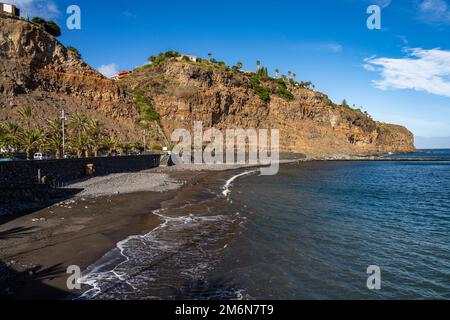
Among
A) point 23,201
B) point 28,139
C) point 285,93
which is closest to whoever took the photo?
point 23,201

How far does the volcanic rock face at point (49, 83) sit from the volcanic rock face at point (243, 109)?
19747mm

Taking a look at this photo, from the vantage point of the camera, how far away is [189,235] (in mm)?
16766

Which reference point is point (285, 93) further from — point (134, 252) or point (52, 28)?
point (134, 252)

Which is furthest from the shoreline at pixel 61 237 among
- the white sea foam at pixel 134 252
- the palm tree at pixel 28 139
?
the palm tree at pixel 28 139

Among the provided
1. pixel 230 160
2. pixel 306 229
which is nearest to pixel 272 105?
pixel 230 160

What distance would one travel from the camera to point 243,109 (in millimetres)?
118188

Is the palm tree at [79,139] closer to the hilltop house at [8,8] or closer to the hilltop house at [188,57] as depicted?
the hilltop house at [8,8]

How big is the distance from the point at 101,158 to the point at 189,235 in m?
29.9

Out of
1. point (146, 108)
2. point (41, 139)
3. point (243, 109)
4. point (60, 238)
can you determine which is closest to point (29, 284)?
point (60, 238)

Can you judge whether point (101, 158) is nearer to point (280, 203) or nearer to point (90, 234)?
point (280, 203)

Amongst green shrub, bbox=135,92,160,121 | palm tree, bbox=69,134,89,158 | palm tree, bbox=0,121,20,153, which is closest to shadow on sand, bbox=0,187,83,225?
palm tree, bbox=0,121,20,153

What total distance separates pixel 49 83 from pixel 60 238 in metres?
69.9

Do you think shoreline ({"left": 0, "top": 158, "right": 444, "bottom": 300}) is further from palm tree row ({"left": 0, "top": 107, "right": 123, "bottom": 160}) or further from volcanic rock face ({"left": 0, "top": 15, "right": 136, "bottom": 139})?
volcanic rock face ({"left": 0, "top": 15, "right": 136, "bottom": 139})
